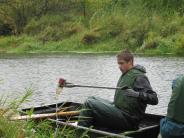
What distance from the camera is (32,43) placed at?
4700 cm

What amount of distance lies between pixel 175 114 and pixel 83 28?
136 feet

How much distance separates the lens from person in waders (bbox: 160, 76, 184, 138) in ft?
22.0

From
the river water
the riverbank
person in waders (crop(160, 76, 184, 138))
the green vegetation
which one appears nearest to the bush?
the green vegetation

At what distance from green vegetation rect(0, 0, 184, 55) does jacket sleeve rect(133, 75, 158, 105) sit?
36.6 feet

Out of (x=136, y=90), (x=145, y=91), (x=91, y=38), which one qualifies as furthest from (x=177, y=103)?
(x=91, y=38)

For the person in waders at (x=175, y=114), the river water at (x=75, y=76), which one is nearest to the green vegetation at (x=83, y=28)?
the river water at (x=75, y=76)

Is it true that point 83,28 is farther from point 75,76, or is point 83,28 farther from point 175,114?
point 175,114

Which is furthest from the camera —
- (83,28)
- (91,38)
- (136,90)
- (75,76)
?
(83,28)

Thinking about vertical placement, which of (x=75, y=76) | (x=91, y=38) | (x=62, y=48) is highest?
(x=91, y=38)

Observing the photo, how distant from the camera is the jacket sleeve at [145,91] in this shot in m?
8.06

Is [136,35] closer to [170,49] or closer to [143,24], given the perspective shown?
[143,24]

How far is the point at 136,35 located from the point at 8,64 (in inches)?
444

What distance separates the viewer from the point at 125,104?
27.3 feet

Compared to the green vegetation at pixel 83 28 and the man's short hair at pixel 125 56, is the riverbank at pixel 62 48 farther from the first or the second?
the man's short hair at pixel 125 56
